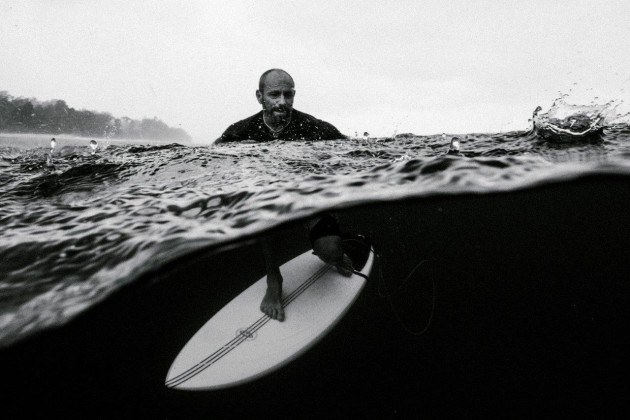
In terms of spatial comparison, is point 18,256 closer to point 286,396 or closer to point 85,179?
point 85,179

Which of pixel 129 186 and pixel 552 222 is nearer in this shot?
pixel 129 186

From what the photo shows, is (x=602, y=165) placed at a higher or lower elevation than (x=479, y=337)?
higher

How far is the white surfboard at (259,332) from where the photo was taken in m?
3.70

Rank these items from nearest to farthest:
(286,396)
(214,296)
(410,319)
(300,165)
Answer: (300,165), (286,396), (410,319), (214,296)

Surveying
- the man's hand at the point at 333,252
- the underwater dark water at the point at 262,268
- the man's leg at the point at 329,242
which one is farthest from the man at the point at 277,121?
the man's hand at the point at 333,252

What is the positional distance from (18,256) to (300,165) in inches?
78.5

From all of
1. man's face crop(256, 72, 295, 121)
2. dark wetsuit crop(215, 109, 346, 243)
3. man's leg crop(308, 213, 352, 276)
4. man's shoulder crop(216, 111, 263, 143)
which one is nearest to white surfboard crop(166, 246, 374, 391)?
man's leg crop(308, 213, 352, 276)

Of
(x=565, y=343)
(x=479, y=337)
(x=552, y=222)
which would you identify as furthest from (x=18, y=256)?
(x=552, y=222)

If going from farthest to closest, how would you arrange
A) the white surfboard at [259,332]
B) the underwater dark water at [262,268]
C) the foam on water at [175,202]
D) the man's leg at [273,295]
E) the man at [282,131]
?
the man at [282,131]
the man's leg at [273,295]
the white surfboard at [259,332]
the underwater dark water at [262,268]
the foam on water at [175,202]

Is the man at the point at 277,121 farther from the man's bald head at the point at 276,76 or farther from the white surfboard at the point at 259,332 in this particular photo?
the white surfboard at the point at 259,332

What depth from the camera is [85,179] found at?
2.97 metres

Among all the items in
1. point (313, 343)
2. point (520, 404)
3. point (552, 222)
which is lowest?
point (552, 222)

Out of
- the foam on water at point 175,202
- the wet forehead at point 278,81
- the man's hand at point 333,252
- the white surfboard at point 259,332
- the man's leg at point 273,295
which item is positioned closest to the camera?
the foam on water at point 175,202

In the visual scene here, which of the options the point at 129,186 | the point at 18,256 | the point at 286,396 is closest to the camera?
the point at 18,256
